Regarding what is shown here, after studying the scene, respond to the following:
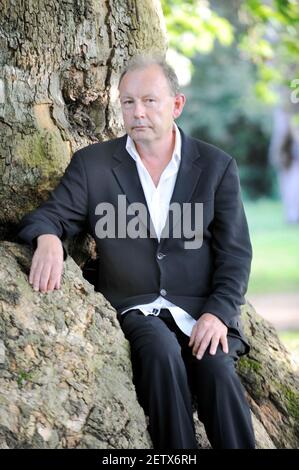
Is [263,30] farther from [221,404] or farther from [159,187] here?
[221,404]

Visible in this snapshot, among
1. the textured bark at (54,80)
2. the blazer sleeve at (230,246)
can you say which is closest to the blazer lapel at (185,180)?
the blazer sleeve at (230,246)

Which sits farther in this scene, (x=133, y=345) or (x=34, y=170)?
(x=34, y=170)

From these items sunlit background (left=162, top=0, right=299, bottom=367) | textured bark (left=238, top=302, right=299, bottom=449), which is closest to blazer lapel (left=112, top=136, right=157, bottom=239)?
textured bark (left=238, top=302, right=299, bottom=449)

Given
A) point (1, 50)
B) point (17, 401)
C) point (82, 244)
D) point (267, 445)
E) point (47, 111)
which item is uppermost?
point (1, 50)

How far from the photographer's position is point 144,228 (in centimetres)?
391

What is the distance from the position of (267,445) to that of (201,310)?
0.79 metres

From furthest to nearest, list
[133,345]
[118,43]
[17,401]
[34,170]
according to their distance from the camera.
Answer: [118,43] → [34,170] → [133,345] → [17,401]

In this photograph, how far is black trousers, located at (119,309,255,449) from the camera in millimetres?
3467

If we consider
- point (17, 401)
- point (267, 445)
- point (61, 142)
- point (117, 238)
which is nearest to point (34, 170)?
point (61, 142)

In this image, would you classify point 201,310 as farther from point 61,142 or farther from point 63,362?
point 61,142

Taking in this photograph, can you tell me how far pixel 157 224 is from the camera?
3.92 meters

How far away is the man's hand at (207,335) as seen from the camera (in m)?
3.63

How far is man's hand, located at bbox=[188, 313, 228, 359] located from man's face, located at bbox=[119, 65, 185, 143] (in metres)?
0.87

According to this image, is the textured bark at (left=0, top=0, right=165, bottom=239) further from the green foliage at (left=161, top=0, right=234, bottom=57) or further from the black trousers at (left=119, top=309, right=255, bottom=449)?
the green foliage at (left=161, top=0, right=234, bottom=57)
